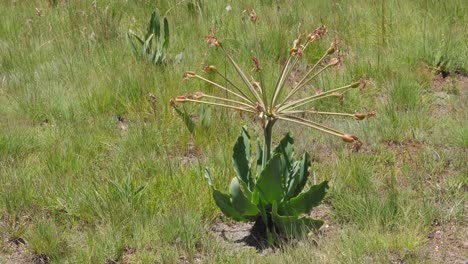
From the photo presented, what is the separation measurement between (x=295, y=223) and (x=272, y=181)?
26 centimetres

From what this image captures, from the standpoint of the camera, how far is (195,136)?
15.9 ft

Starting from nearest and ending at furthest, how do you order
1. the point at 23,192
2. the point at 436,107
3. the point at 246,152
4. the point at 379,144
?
the point at 246,152
the point at 23,192
the point at 379,144
the point at 436,107

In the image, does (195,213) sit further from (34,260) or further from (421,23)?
(421,23)

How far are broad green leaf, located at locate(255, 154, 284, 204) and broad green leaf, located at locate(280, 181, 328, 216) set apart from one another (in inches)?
2.4

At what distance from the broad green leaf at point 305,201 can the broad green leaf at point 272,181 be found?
0.06 m

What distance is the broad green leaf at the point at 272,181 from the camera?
3.51 meters

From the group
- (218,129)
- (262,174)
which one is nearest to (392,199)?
(262,174)

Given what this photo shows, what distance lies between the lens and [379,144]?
4773mm

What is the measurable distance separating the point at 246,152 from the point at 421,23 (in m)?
3.19

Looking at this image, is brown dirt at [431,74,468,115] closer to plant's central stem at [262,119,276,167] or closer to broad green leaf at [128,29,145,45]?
plant's central stem at [262,119,276,167]

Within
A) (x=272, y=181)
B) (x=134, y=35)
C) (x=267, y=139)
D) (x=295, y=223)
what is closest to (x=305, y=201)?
(x=295, y=223)

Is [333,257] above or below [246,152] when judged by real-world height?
below

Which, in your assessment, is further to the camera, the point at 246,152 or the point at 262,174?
the point at 246,152

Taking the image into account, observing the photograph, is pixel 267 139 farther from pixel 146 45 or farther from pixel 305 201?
pixel 146 45
